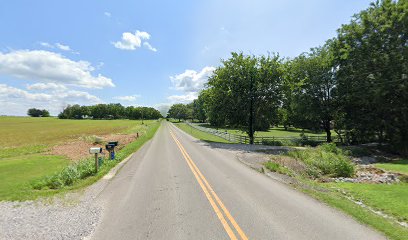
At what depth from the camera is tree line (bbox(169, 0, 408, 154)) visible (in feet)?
85.7

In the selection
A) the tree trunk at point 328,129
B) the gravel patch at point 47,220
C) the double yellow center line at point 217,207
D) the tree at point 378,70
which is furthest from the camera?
the tree trunk at point 328,129

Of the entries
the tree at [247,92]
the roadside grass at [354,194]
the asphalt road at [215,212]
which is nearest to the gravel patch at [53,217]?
the asphalt road at [215,212]

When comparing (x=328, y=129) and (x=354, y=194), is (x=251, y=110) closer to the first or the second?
(x=328, y=129)

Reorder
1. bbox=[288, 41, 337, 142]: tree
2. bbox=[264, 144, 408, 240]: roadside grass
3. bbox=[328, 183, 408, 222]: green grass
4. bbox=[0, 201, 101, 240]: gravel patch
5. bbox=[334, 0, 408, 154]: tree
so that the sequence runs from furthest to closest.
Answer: bbox=[288, 41, 337, 142]: tree
bbox=[334, 0, 408, 154]: tree
bbox=[328, 183, 408, 222]: green grass
bbox=[264, 144, 408, 240]: roadside grass
bbox=[0, 201, 101, 240]: gravel patch

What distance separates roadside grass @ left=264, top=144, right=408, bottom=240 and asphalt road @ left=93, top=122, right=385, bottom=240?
1.64ft

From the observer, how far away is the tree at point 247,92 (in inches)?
1316

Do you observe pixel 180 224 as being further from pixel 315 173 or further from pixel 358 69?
pixel 358 69

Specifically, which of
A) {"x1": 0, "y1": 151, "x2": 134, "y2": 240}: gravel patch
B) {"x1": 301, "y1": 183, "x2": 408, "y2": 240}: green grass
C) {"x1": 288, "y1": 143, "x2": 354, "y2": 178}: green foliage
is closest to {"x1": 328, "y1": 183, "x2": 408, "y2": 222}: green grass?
{"x1": 301, "y1": 183, "x2": 408, "y2": 240}: green grass

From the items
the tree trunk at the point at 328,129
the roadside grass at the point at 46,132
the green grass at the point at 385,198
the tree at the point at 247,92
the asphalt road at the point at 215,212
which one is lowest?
the roadside grass at the point at 46,132

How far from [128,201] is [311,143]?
1277 inches

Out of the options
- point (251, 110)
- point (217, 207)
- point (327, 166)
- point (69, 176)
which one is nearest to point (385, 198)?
point (217, 207)

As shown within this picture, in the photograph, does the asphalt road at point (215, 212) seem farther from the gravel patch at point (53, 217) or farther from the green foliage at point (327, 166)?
the green foliage at point (327, 166)

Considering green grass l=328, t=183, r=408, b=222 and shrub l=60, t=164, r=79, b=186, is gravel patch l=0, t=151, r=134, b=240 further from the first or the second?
green grass l=328, t=183, r=408, b=222

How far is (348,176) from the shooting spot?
50.3ft
